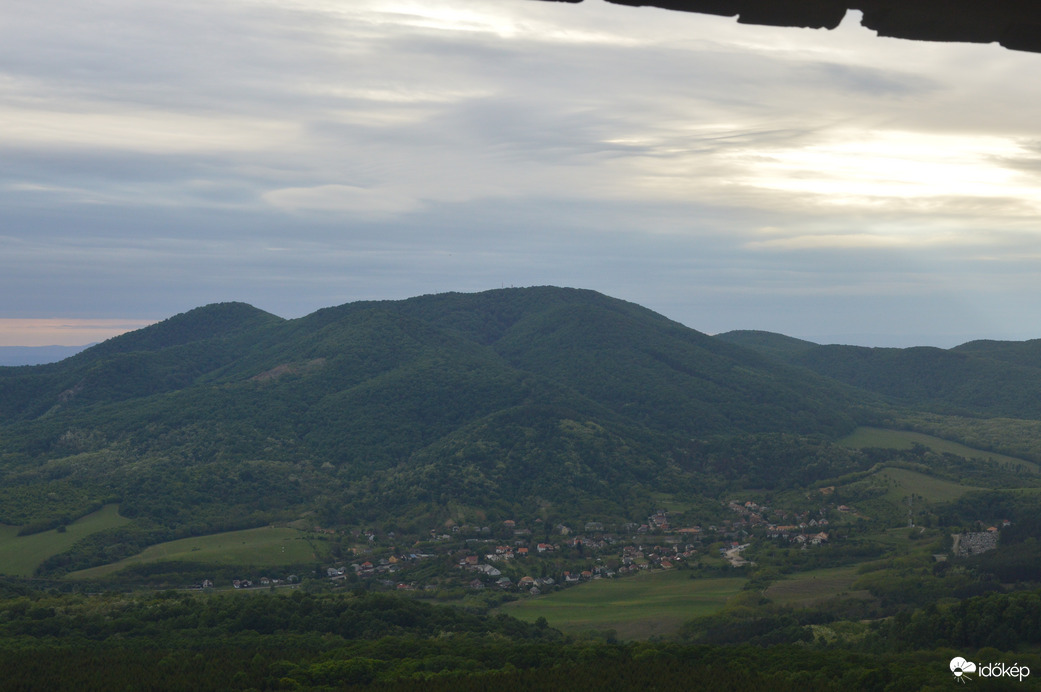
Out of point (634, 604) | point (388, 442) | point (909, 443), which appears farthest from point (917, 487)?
point (388, 442)

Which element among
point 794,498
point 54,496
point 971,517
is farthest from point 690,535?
point 54,496

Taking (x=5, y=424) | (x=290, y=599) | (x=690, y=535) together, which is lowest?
(x=690, y=535)

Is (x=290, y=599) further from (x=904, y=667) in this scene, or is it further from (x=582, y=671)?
(x=904, y=667)

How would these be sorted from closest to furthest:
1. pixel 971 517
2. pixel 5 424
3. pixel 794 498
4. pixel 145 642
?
pixel 145 642
pixel 971 517
pixel 794 498
pixel 5 424

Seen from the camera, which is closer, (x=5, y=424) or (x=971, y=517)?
(x=971, y=517)

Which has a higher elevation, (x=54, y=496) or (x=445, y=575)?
(x=54, y=496)

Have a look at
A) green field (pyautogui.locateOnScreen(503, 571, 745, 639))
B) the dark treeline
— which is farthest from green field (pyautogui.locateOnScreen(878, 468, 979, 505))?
the dark treeline

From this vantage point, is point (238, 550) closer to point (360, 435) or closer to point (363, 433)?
point (360, 435)

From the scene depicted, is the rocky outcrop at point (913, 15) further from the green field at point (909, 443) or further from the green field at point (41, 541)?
the green field at point (909, 443)

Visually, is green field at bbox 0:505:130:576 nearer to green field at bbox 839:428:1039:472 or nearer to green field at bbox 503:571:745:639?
green field at bbox 503:571:745:639
